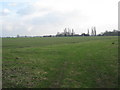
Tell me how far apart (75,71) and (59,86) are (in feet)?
12.0

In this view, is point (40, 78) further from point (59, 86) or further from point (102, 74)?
point (102, 74)

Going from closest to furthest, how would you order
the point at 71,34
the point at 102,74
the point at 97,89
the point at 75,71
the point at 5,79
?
the point at 97,89, the point at 5,79, the point at 102,74, the point at 75,71, the point at 71,34

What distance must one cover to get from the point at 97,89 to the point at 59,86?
2207 millimetres

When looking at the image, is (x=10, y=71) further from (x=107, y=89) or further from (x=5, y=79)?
(x=107, y=89)

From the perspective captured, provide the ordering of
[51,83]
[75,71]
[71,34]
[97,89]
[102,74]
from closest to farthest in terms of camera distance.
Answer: [97,89]
[51,83]
[102,74]
[75,71]
[71,34]

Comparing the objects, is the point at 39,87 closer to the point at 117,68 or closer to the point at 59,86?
the point at 59,86

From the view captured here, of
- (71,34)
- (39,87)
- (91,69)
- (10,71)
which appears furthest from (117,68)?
(71,34)

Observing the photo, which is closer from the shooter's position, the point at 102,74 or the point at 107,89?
the point at 107,89

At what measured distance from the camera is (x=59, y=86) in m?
9.68

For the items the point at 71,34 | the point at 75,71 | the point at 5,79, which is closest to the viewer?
the point at 5,79

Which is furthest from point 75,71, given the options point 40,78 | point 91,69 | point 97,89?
point 97,89

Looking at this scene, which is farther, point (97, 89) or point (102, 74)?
point (102, 74)

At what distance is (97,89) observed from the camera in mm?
9258

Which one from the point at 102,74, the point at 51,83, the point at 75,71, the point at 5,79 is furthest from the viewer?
the point at 75,71
